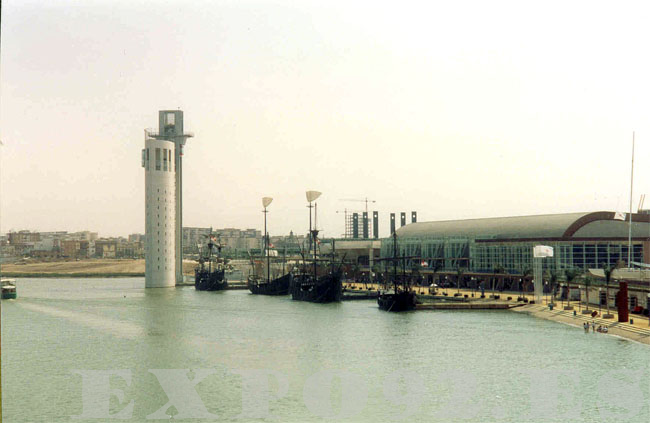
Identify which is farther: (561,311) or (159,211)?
(159,211)

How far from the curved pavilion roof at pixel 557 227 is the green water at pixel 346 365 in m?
30.7

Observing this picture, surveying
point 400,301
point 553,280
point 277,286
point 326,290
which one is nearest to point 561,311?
A: point 553,280

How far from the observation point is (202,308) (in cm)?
11619

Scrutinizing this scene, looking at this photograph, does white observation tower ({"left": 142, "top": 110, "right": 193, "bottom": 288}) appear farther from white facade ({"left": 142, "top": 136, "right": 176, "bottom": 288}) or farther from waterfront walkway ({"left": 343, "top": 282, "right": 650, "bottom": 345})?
waterfront walkway ({"left": 343, "top": 282, "right": 650, "bottom": 345})

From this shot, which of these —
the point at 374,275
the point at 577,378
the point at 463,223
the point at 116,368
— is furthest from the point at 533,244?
the point at 116,368

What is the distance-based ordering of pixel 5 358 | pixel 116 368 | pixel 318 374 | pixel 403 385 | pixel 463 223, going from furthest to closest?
pixel 463 223, pixel 5 358, pixel 116 368, pixel 318 374, pixel 403 385

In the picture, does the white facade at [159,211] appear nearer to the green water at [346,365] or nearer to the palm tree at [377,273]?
the palm tree at [377,273]

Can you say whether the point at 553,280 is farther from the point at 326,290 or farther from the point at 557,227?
the point at 326,290

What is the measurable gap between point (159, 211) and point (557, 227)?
99593 mm

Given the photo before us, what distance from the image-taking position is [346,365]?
5516 cm

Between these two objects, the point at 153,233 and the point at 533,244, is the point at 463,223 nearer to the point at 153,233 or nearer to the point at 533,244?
the point at 533,244

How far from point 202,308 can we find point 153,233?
63367 mm

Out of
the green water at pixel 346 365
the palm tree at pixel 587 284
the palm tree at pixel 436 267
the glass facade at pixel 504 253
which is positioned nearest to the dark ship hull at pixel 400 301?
the green water at pixel 346 365

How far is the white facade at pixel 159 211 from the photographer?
173 meters
